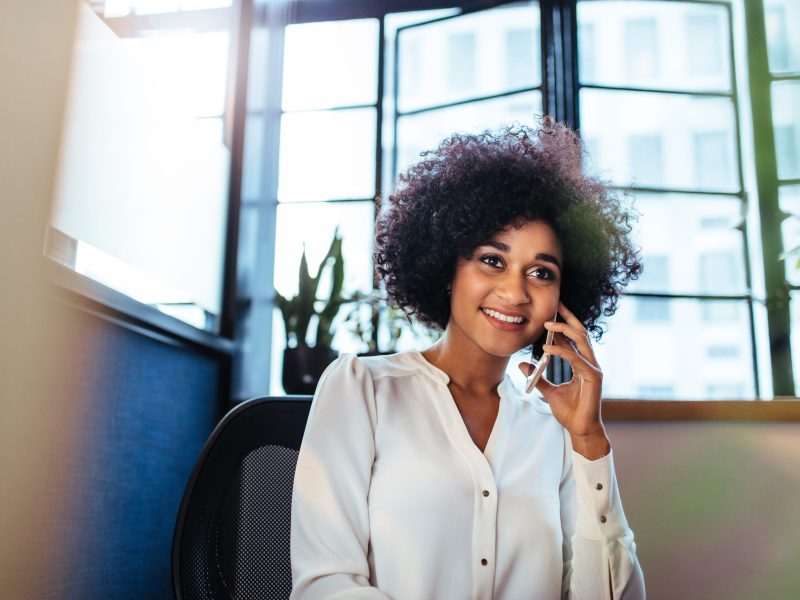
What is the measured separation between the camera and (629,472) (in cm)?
183

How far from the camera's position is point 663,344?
2.63 m

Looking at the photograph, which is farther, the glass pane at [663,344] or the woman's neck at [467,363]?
the glass pane at [663,344]

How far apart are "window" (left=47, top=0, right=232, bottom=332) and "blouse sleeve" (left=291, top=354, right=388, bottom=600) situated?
660 mm

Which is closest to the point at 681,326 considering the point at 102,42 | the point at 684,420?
the point at 684,420

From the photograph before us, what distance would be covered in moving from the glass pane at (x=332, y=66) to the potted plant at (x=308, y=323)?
81cm

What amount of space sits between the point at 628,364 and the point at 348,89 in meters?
1.61

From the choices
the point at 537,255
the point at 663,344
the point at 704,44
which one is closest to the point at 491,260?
the point at 537,255

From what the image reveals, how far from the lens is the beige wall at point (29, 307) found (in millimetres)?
1241

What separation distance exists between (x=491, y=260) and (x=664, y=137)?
1688 millimetres

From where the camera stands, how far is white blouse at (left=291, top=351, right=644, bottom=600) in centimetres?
113

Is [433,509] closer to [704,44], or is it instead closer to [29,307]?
[29,307]

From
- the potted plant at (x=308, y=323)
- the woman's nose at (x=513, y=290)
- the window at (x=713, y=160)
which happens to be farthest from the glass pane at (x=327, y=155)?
the woman's nose at (x=513, y=290)

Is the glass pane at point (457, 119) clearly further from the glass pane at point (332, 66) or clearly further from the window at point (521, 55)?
the glass pane at point (332, 66)

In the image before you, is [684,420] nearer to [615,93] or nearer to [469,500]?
[469,500]
